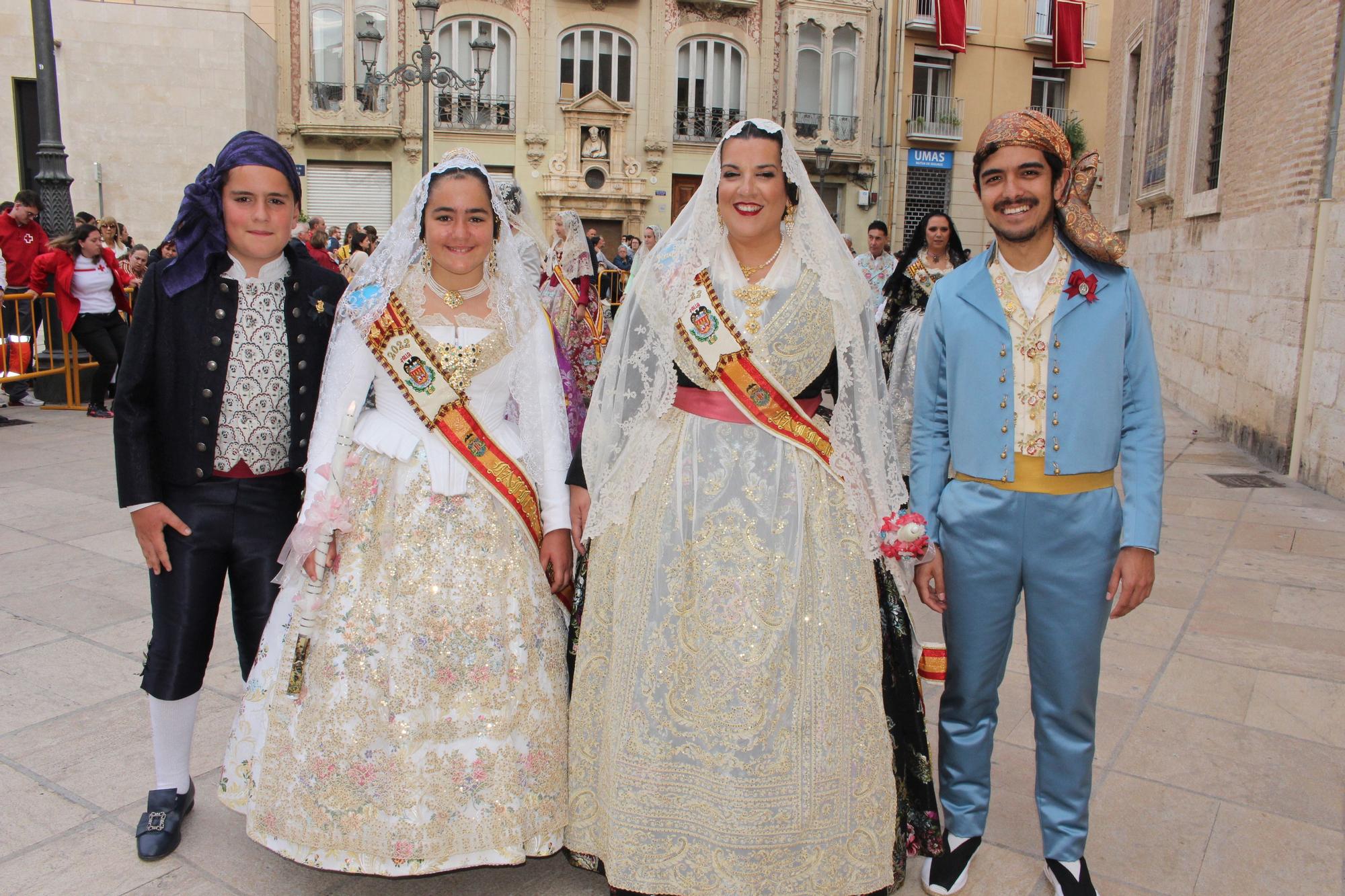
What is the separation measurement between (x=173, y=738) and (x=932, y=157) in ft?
88.7

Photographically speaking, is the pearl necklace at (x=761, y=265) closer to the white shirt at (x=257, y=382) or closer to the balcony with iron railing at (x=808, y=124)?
the white shirt at (x=257, y=382)

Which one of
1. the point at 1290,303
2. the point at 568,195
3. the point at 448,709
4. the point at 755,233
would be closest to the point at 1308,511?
the point at 1290,303

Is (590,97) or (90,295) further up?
(590,97)

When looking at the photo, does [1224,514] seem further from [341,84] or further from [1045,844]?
[341,84]

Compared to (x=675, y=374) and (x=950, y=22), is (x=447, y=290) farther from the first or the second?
(x=950, y=22)

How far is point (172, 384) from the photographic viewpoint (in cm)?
278

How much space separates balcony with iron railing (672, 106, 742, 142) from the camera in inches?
1041

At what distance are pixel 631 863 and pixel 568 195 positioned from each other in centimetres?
2429

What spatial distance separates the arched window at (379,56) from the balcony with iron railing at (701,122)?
716 cm

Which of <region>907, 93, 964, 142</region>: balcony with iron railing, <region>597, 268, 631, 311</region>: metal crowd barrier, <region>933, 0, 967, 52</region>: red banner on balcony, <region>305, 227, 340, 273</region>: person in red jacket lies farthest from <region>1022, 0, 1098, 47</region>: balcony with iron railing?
<region>305, 227, 340, 273</region>: person in red jacket

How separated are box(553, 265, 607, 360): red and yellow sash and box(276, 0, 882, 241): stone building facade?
59.1 feet

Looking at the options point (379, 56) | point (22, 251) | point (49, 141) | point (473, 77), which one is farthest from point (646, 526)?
point (379, 56)

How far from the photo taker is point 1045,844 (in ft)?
8.96

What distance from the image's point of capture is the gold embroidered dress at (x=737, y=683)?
2.47m
